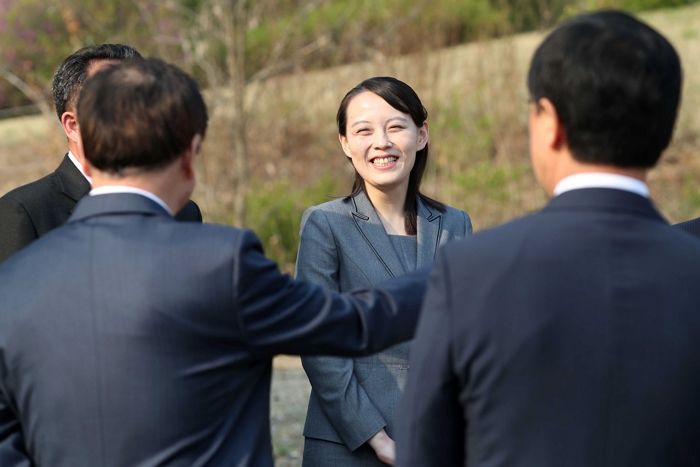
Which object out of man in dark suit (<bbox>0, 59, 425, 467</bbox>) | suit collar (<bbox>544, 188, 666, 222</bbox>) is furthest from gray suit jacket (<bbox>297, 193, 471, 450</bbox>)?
suit collar (<bbox>544, 188, 666, 222</bbox>)

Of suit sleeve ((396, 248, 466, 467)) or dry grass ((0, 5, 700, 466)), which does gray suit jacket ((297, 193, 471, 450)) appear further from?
dry grass ((0, 5, 700, 466))

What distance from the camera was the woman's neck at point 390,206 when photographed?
150 inches

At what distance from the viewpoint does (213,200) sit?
437 inches

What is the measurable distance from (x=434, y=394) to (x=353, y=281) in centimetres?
153

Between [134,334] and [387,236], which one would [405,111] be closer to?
[387,236]

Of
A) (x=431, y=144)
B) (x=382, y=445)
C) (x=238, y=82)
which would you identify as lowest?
(x=431, y=144)

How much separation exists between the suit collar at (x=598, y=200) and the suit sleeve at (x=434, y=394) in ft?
0.82

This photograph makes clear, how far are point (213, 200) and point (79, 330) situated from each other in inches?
347

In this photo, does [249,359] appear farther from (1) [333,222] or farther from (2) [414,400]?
(1) [333,222]

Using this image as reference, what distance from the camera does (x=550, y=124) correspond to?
2160mm

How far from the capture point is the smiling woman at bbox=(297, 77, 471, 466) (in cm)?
358

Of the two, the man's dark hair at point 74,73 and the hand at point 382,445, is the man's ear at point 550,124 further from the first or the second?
the man's dark hair at point 74,73

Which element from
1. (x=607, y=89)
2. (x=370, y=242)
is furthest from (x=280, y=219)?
(x=607, y=89)

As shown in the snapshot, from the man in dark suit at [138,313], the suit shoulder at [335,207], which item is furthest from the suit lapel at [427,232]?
the man in dark suit at [138,313]
